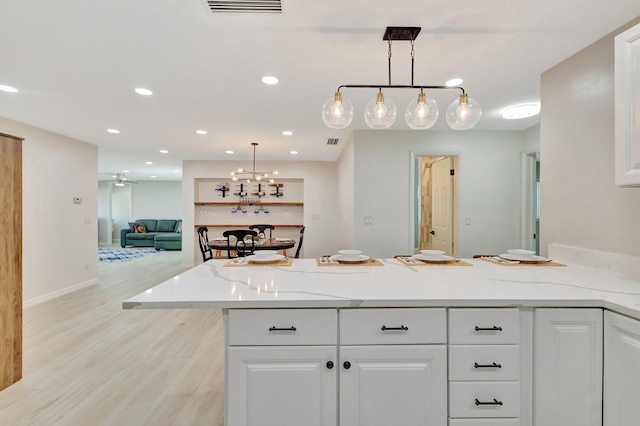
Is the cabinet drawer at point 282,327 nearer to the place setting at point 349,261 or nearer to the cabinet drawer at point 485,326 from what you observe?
the cabinet drawer at point 485,326

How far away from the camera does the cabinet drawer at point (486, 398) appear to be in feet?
4.10

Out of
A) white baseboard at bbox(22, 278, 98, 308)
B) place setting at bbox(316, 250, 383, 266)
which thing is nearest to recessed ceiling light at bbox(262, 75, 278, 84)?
place setting at bbox(316, 250, 383, 266)

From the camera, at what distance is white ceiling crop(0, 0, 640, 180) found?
1760 millimetres

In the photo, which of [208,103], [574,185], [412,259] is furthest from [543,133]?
[208,103]

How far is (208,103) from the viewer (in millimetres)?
3262

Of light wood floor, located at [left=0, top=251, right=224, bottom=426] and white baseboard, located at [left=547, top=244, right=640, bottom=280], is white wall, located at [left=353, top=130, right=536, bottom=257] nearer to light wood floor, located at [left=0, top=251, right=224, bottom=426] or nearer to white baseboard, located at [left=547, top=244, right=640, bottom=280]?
white baseboard, located at [left=547, top=244, right=640, bottom=280]

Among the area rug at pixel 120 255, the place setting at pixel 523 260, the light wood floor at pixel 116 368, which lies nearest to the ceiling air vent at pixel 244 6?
the place setting at pixel 523 260

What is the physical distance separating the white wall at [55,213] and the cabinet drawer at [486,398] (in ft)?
17.0

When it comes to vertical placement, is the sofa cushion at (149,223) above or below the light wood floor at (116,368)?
above

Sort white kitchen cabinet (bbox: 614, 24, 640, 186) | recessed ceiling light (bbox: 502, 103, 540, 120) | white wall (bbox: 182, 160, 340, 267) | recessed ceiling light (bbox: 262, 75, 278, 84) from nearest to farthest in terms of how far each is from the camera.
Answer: white kitchen cabinet (bbox: 614, 24, 640, 186), recessed ceiling light (bbox: 262, 75, 278, 84), recessed ceiling light (bbox: 502, 103, 540, 120), white wall (bbox: 182, 160, 340, 267)

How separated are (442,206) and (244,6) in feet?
13.1

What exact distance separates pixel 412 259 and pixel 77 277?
540cm

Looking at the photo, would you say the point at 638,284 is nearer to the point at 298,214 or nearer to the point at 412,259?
the point at 412,259

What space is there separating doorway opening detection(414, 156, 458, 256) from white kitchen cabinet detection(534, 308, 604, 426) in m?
3.17
